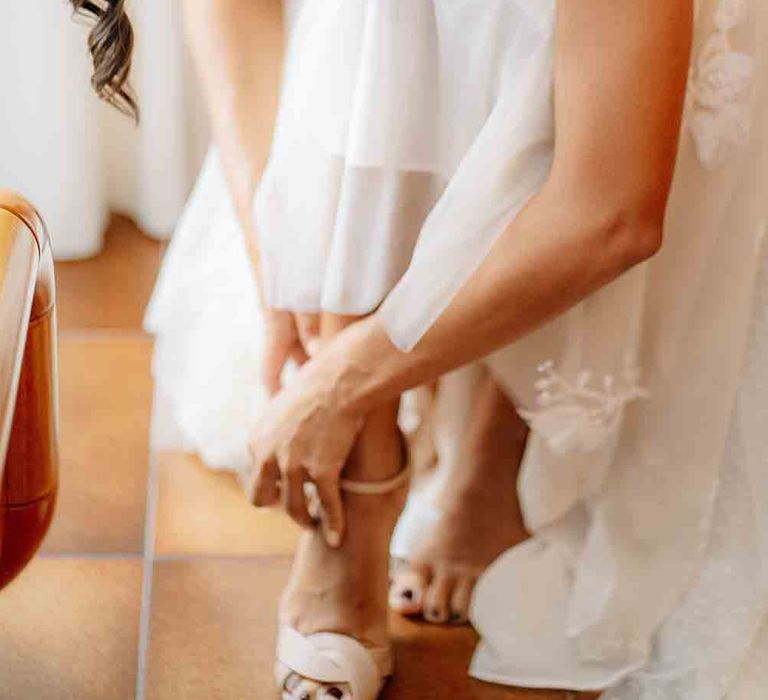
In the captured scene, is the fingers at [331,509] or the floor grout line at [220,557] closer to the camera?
the fingers at [331,509]

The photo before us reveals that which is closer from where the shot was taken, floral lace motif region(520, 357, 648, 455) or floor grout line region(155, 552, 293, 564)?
floral lace motif region(520, 357, 648, 455)

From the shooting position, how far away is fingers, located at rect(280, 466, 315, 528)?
3.62ft

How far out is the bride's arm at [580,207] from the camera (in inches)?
35.0

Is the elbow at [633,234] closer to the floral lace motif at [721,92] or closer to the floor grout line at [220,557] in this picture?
the floral lace motif at [721,92]

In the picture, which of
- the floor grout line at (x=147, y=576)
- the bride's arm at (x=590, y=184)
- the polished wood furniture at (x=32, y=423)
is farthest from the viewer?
the floor grout line at (x=147, y=576)

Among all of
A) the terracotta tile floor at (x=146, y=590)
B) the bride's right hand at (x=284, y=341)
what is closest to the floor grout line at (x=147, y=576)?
the terracotta tile floor at (x=146, y=590)

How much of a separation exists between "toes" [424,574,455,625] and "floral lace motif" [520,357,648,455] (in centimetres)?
23

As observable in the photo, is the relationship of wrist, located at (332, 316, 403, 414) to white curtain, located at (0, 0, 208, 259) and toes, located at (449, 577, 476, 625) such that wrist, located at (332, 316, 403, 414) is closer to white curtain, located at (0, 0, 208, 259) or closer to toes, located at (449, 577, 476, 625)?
toes, located at (449, 577, 476, 625)

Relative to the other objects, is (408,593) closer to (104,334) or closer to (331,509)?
(331,509)

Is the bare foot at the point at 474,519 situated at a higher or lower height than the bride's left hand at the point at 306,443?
lower

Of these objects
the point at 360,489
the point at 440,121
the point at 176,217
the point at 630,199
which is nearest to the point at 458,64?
the point at 440,121

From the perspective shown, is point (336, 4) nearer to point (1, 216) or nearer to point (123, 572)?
point (1, 216)

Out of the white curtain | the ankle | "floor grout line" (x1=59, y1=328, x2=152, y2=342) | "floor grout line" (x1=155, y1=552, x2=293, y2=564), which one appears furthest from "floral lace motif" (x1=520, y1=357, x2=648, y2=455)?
the white curtain

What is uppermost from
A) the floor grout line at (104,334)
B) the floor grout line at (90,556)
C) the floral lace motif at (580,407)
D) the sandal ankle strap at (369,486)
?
the floral lace motif at (580,407)
